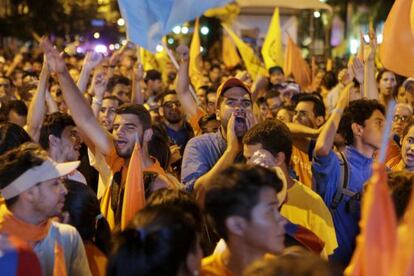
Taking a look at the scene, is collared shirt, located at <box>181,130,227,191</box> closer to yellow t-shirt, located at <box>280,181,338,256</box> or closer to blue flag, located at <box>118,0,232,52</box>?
yellow t-shirt, located at <box>280,181,338,256</box>

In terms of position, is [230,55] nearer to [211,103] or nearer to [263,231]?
[211,103]

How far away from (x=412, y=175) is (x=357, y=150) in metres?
1.68

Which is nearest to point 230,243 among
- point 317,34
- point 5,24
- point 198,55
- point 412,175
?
point 412,175

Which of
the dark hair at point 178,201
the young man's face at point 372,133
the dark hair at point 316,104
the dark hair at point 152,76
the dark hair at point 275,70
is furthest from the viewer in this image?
the dark hair at point 275,70

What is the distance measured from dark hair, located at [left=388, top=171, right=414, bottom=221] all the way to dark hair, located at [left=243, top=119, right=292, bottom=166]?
3.17 feet

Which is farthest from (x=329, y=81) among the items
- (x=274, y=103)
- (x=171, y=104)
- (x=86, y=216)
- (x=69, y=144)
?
(x=86, y=216)

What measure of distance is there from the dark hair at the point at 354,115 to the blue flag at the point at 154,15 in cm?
323

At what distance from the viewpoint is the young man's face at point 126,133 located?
21.7 ft

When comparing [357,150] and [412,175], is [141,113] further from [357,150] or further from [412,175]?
[412,175]

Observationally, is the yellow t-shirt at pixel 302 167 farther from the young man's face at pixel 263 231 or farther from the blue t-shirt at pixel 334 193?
the young man's face at pixel 263 231

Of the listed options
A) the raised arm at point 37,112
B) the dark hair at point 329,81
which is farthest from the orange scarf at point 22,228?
the dark hair at point 329,81

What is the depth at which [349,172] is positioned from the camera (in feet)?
21.1

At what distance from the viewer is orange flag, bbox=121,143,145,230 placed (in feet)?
18.2

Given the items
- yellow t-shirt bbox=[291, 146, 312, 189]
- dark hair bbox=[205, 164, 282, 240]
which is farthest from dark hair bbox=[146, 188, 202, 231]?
yellow t-shirt bbox=[291, 146, 312, 189]
